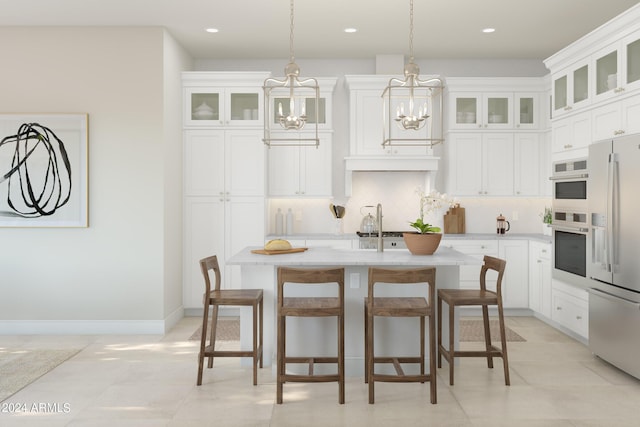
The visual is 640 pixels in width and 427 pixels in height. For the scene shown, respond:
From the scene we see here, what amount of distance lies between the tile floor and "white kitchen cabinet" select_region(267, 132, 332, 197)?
2.38 meters

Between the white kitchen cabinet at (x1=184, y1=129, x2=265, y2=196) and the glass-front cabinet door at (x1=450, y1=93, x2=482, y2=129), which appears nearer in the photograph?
the white kitchen cabinet at (x1=184, y1=129, x2=265, y2=196)

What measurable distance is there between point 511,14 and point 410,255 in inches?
106

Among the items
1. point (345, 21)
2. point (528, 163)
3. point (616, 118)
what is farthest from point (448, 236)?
point (345, 21)

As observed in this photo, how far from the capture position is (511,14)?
4.92 meters

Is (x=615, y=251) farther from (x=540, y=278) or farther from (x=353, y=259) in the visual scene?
(x=353, y=259)

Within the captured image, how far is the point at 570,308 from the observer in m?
4.81

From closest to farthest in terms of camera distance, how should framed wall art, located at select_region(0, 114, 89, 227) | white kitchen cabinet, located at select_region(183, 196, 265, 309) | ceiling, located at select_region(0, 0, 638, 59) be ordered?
ceiling, located at select_region(0, 0, 638, 59) < framed wall art, located at select_region(0, 114, 89, 227) < white kitchen cabinet, located at select_region(183, 196, 265, 309)

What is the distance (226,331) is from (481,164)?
3567 mm

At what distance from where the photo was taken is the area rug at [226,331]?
16.3 feet

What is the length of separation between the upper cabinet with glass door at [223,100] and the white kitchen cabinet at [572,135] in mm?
3205

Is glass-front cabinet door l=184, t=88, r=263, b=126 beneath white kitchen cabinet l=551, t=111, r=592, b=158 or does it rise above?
above

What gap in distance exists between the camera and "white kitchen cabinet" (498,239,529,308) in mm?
5898

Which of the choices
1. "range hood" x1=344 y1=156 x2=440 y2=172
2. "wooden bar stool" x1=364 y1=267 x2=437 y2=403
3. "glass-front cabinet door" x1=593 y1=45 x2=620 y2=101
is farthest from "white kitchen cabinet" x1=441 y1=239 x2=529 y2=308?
"wooden bar stool" x1=364 y1=267 x2=437 y2=403

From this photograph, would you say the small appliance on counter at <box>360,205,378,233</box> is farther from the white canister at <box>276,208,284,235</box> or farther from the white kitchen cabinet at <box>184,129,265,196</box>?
the white kitchen cabinet at <box>184,129,265,196</box>
